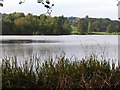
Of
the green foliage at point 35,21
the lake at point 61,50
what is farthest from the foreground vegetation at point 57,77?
the green foliage at point 35,21

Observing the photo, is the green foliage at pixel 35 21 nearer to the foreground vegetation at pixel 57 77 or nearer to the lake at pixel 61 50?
the lake at pixel 61 50

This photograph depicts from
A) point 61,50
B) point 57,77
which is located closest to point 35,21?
point 57,77

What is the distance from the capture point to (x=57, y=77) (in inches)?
263

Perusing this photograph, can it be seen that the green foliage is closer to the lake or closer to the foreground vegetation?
the lake

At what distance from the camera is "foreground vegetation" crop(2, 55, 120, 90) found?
6684 mm

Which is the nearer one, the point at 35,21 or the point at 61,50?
the point at 35,21

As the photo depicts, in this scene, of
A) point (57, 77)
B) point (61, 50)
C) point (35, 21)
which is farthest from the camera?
point (61, 50)

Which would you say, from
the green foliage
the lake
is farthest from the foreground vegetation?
the green foliage

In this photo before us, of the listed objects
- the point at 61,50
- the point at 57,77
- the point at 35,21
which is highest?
the point at 35,21

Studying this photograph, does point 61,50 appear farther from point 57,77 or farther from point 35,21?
point 57,77


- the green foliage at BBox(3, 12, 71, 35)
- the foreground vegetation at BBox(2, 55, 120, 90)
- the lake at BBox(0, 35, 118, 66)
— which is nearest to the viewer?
the foreground vegetation at BBox(2, 55, 120, 90)

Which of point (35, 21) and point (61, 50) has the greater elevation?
point (35, 21)

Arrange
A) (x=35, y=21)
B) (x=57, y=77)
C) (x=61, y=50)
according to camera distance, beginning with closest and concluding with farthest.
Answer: (x=57, y=77), (x=35, y=21), (x=61, y=50)

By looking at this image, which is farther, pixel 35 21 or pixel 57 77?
pixel 35 21
